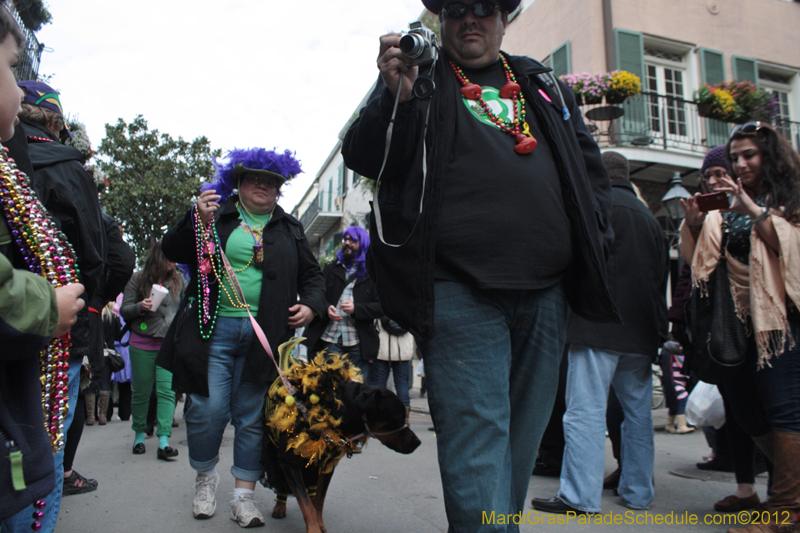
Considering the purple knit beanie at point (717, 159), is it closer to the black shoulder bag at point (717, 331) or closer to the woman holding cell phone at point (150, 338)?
the black shoulder bag at point (717, 331)

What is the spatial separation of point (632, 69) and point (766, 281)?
37.4 feet

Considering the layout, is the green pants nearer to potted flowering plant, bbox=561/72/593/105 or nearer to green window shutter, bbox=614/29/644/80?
potted flowering plant, bbox=561/72/593/105

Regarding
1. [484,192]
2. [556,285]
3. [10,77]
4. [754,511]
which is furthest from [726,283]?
[10,77]

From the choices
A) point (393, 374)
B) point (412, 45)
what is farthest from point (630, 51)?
point (412, 45)

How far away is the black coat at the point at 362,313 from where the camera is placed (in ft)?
19.9

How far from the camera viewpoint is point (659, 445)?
6031 millimetres

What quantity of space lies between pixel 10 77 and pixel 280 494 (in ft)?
8.27

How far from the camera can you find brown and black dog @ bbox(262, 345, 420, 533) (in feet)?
9.66

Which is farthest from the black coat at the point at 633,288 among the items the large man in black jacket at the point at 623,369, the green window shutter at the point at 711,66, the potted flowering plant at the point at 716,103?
the green window shutter at the point at 711,66

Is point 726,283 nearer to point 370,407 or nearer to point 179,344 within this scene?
point 370,407

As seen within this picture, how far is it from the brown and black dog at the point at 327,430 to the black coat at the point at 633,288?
1232 mm

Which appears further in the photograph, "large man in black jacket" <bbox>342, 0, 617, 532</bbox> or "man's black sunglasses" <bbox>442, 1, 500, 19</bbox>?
"man's black sunglasses" <bbox>442, 1, 500, 19</bbox>

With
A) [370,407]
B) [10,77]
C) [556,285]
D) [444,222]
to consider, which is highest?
[10,77]

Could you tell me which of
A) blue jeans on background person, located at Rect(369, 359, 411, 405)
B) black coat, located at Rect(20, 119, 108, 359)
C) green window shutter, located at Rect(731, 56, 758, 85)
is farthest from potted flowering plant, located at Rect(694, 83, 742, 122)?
black coat, located at Rect(20, 119, 108, 359)
